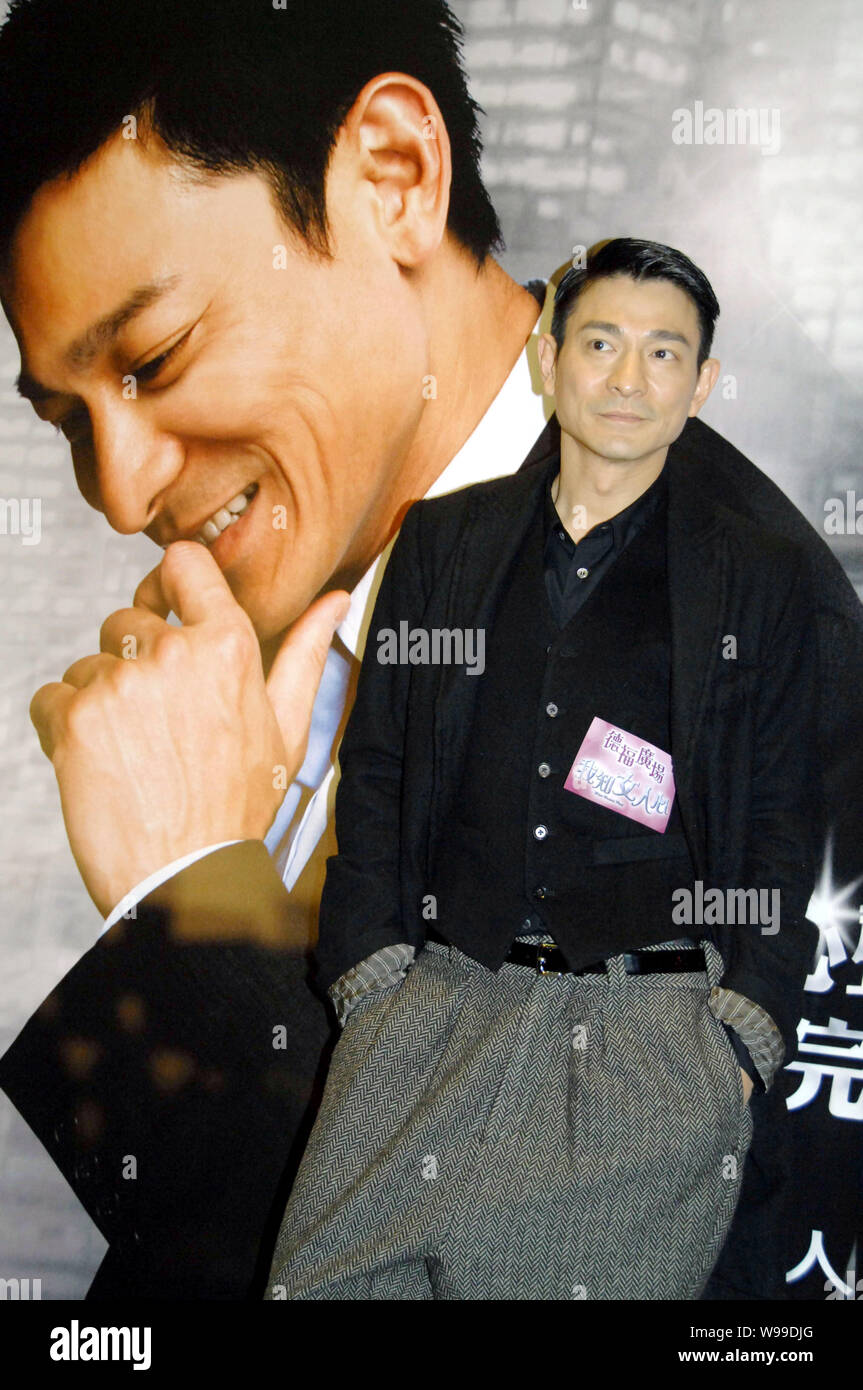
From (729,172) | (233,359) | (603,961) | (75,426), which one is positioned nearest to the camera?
(603,961)

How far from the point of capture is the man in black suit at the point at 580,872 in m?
1.63

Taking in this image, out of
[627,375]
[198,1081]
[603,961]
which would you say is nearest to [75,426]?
[627,375]

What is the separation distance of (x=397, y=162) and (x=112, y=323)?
0.70 metres

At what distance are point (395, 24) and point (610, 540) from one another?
134 cm

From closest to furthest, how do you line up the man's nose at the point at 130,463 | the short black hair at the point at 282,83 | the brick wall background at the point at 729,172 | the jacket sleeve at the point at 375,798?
the jacket sleeve at the point at 375,798 < the brick wall background at the point at 729,172 < the short black hair at the point at 282,83 < the man's nose at the point at 130,463

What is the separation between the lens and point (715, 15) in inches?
92.0

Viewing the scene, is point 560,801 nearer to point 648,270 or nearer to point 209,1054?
point 648,270

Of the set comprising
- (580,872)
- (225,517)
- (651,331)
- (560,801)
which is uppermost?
(651,331)

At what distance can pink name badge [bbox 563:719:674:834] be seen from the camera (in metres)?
1.77

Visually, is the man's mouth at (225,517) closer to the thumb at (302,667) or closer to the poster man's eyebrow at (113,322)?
the thumb at (302,667)

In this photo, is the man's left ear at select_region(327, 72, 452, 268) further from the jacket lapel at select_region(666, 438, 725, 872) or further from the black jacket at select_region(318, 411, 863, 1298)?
the jacket lapel at select_region(666, 438, 725, 872)

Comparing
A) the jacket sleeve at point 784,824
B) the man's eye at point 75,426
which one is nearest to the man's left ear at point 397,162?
the man's eye at point 75,426

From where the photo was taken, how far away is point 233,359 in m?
2.46

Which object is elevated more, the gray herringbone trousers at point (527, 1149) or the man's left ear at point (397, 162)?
the man's left ear at point (397, 162)
